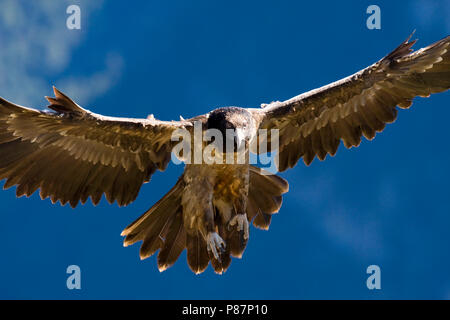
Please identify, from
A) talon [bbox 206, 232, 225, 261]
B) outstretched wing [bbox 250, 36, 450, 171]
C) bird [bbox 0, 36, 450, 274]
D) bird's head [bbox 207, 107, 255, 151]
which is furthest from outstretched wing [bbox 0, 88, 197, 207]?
outstretched wing [bbox 250, 36, 450, 171]

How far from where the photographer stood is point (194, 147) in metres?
10.8

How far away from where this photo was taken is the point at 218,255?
35.3 feet

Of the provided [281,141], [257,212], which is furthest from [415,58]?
[257,212]

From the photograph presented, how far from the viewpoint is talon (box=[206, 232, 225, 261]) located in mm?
10719

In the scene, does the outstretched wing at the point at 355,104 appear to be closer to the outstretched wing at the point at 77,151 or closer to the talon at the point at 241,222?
the talon at the point at 241,222

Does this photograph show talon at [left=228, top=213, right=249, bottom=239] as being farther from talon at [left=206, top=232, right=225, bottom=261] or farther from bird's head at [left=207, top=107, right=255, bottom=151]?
bird's head at [left=207, top=107, right=255, bottom=151]

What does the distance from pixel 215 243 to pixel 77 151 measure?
6.57ft

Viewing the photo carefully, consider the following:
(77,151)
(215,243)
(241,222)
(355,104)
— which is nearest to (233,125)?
(241,222)

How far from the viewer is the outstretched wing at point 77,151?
10508 mm

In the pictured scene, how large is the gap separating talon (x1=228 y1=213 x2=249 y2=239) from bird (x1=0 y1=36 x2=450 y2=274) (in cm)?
1

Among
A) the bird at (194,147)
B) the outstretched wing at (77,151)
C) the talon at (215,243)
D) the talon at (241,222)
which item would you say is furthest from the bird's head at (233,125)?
the talon at (215,243)

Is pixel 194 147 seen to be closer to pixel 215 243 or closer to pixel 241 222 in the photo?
pixel 241 222

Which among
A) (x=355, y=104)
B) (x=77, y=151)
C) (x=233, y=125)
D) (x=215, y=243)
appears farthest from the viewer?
(x=355, y=104)

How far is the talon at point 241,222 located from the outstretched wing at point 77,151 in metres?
1.10
